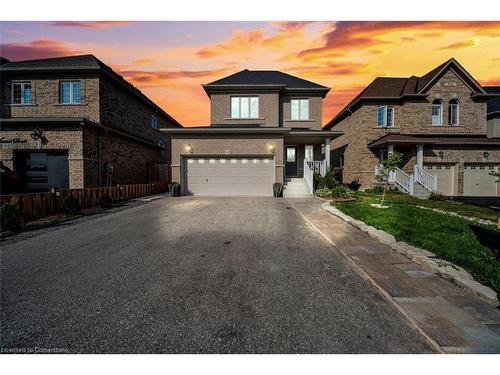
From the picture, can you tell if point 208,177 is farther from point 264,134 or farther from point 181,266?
point 181,266

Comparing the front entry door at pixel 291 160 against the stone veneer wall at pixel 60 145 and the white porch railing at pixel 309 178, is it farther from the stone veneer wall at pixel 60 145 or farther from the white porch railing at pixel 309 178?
the stone veneer wall at pixel 60 145

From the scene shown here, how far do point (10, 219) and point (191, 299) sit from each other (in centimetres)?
700

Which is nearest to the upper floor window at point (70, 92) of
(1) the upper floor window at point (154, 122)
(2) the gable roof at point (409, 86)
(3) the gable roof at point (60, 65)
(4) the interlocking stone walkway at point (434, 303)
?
(3) the gable roof at point (60, 65)

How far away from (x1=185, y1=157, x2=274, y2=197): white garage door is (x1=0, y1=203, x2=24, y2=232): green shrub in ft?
29.6

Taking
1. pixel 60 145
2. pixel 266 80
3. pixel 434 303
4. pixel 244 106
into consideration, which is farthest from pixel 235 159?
pixel 434 303

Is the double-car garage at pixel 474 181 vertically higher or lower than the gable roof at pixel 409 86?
lower

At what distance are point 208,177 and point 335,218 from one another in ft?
30.3

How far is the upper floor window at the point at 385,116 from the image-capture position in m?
Result: 17.8

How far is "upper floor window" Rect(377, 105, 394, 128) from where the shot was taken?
1781cm

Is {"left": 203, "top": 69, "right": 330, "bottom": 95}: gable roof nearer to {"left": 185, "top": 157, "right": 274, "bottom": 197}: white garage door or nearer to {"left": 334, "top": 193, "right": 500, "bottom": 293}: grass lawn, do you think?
{"left": 185, "top": 157, "right": 274, "bottom": 197}: white garage door

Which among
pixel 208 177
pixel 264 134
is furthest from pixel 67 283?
pixel 264 134

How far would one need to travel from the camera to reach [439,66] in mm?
17656

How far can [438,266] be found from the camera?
153 inches

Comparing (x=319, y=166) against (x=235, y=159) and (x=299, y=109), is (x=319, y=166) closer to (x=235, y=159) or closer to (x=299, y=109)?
(x=299, y=109)
